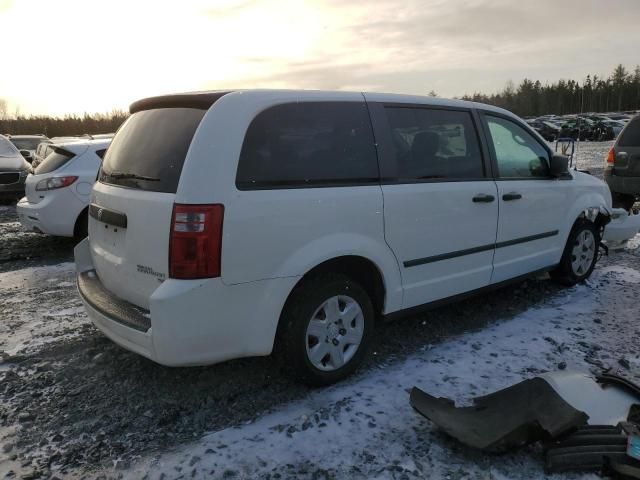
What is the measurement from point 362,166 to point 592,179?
3298mm

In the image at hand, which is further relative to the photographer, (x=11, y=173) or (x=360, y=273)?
(x=11, y=173)

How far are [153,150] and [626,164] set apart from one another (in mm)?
7948

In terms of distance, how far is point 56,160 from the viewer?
7.48 metres

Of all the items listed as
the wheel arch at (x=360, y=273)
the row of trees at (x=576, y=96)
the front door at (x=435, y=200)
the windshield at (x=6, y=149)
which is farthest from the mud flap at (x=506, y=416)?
the row of trees at (x=576, y=96)

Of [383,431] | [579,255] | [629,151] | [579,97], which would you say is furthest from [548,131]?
[579,97]

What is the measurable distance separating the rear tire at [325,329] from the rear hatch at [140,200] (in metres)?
0.82

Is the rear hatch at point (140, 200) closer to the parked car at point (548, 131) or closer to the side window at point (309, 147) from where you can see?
the side window at point (309, 147)

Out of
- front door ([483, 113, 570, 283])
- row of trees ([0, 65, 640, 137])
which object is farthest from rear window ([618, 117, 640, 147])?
row of trees ([0, 65, 640, 137])

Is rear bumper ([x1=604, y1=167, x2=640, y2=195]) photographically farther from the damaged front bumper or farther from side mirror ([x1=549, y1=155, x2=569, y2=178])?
the damaged front bumper

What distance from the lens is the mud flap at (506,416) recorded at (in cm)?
266

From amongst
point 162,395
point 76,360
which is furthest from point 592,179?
point 76,360

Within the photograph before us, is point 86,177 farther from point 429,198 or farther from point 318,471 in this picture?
point 318,471

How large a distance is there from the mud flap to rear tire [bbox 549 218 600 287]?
2.74 meters

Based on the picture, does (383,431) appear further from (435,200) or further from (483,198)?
(483,198)
